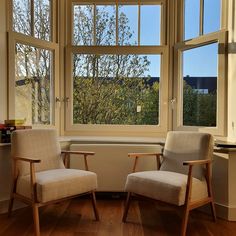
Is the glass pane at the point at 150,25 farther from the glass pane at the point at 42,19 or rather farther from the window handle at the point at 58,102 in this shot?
the window handle at the point at 58,102

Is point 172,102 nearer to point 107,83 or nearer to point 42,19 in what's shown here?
point 107,83

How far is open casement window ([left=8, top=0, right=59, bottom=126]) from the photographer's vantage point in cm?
304

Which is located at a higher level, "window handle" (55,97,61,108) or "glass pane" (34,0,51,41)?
"glass pane" (34,0,51,41)

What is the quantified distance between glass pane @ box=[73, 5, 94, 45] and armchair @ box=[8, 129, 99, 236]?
137 centimetres

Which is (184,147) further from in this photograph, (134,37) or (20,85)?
(20,85)

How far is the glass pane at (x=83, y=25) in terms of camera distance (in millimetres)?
3586

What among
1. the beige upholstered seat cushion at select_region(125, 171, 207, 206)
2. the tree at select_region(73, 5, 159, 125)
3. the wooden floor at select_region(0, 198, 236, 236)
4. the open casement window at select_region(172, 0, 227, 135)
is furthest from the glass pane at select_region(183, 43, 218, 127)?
the wooden floor at select_region(0, 198, 236, 236)

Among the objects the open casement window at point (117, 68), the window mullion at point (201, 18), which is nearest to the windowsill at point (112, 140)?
the open casement window at point (117, 68)

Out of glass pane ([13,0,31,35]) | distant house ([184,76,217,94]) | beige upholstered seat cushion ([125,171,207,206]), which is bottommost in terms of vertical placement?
beige upholstered seat cushion ([125,171,207,206])

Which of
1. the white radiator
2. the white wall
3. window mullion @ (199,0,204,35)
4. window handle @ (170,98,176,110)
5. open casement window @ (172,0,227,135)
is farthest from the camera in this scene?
window handle @ (170,98,176,110)

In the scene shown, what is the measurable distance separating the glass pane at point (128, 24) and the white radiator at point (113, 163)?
138 centimetres

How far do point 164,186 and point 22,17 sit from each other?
7.81 feet

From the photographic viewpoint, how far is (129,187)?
2.55 metres

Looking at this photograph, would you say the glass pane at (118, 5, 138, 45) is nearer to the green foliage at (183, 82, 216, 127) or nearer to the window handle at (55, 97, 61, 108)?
the green foliage at (183, 82, 216, 127)
